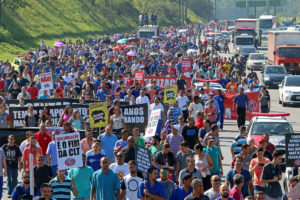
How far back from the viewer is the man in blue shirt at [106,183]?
40.4 feet

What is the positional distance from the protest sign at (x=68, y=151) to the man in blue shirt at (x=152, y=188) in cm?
159

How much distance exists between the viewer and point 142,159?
13195 mm

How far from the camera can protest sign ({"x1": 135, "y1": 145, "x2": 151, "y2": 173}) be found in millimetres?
13078

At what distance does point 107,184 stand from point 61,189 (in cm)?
88

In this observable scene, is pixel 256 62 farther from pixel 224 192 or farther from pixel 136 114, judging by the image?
pixel 224 192

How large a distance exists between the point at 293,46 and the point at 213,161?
Result: 35103 mm

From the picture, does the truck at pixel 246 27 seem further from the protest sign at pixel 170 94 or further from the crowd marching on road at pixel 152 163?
the protest sign at pixel 170 94

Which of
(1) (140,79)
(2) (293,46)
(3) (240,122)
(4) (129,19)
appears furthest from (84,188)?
(4) (129,19)

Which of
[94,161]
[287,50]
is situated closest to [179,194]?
[94,161]

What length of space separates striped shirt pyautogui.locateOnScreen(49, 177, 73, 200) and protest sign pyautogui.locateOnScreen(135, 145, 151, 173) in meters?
1.19

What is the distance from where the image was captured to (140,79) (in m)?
30.2

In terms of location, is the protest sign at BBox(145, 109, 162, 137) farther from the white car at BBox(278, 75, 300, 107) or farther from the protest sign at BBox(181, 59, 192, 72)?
the protest sign at BBox(181, 59, 192, 72)

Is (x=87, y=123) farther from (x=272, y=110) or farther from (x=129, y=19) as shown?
(x=129, y=19)

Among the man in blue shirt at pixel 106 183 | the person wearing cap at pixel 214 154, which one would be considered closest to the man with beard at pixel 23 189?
the man in blue shirt at pixel 106 183
